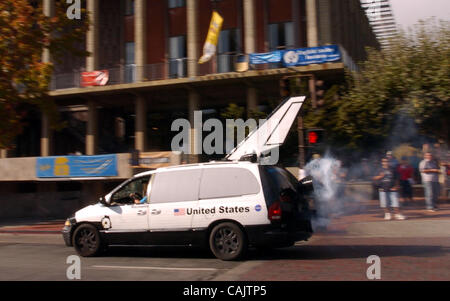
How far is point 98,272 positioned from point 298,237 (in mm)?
3593

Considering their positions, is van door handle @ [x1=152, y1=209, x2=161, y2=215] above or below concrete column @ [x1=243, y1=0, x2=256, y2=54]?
below

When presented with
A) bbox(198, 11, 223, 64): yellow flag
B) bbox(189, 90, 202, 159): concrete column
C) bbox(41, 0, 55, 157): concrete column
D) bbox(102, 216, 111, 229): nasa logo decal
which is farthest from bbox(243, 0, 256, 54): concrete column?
bbox(102, 216, 111, 229): nasa logo decal

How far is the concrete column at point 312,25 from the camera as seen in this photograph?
21.6m

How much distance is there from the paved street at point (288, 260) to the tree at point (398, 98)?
21.3 feet

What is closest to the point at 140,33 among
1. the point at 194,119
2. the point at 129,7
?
the point at 129,7

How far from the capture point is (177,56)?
82.9 ft

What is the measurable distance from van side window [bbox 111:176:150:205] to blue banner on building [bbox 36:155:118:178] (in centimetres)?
1142

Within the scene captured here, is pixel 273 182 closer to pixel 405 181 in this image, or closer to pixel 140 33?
pixel 405 181

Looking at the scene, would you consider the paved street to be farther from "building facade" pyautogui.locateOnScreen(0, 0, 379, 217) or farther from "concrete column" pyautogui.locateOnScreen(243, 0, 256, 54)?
"concrete column" pyautogui.locateOnScreen(243, 0, 256, 54)

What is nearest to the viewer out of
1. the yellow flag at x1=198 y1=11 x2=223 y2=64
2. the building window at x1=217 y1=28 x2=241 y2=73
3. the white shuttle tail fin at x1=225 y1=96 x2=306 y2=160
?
the white shuttle tail fin at x1=225 y1=96 x2=306 y2=160

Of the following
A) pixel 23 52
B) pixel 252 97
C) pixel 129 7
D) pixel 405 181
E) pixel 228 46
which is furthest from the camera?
pixel 129 7

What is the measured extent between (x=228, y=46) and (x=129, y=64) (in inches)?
252

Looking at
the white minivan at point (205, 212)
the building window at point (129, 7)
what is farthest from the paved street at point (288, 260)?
the building window at point (129, 7)

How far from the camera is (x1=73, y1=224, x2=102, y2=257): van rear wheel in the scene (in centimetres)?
905
